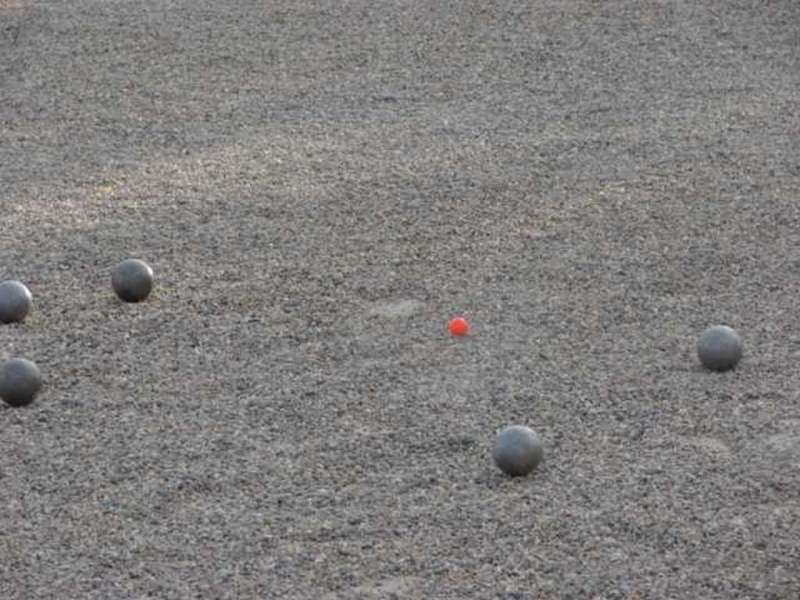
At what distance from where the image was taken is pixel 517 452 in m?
7.07

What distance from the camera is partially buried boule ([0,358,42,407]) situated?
26.1 feet

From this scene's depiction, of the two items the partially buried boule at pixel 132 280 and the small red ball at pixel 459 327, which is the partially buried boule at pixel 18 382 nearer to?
the partially buried boule at pixel 132 280

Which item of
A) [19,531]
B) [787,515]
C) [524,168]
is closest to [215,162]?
[524,168]

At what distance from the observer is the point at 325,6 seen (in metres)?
15.2

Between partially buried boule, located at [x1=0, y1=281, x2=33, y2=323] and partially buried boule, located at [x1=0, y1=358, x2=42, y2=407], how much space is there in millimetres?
977

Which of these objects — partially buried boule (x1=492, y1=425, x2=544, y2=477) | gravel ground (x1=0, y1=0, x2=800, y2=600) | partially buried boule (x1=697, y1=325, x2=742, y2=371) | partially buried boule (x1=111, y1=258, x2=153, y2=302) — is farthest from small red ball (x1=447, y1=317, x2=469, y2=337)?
partially buried boule (x1=111, y1=258, x2=153, y2=302)

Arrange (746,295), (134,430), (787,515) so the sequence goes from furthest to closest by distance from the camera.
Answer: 1. (746,295)
2. (134,430)
3. (787,515)

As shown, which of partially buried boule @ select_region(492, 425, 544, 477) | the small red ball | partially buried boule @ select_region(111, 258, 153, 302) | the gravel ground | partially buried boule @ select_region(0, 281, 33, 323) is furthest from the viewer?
partially buried boule @ select_region(111, 258, 153, 302)

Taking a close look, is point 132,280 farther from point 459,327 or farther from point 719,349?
point 719,349

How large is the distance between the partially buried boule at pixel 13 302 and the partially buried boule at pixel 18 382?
0.98m

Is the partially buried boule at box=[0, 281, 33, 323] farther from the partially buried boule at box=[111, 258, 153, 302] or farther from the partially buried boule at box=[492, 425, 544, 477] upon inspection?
the partially buried boule at box=[492, 425, 544, 477]

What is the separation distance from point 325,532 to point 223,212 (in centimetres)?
432

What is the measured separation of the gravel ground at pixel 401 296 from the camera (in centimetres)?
663

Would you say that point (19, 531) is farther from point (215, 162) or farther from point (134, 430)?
point (215, 162)
